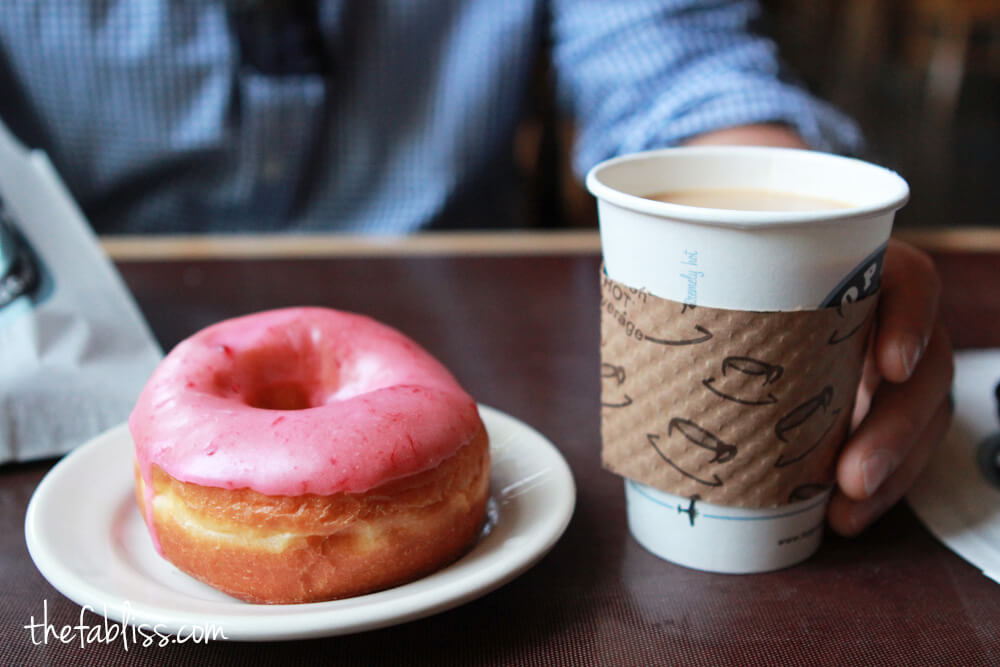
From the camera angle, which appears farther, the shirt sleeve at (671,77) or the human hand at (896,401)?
the shirt sleeve at (671,77)

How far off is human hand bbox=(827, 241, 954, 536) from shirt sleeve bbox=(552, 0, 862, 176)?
58cm

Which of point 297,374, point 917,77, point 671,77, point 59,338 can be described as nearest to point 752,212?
point 297,374

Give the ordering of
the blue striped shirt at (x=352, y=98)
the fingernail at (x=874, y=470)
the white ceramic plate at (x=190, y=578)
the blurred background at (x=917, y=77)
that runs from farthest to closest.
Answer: the blurred background at (x=917, y=77)
the blue striped shirt at (x=352, y=98)
the fingernail at (x=874, y=470)
the white ceramic plate at (x=190, y=578)

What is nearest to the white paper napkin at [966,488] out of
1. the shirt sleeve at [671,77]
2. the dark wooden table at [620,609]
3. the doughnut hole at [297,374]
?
the dark wooden table at [620,609]

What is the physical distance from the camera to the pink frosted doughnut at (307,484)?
16.4 inches

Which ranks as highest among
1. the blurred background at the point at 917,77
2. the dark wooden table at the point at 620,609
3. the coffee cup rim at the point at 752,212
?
the coffee cup rim at the point at 752,212

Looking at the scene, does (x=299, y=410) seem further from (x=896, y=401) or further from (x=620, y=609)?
(x=896, y=401)

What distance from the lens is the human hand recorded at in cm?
50

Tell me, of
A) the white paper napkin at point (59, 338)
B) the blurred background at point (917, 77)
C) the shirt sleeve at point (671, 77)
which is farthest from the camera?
the blurred background at point (917, 77)

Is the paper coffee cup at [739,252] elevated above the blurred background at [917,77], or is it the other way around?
the paper coffee cup at [739,252]

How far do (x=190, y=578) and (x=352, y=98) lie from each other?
104cm

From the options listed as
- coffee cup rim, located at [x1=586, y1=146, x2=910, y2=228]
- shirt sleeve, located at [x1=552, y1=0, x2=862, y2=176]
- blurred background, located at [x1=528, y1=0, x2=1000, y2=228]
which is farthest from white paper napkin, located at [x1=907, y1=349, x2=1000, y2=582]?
blurred background, located at [x1=528, y1=0, x2=1000, y2=228]

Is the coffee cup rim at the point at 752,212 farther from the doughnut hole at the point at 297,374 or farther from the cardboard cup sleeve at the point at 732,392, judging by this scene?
the doughnut hole at the point at 297,374

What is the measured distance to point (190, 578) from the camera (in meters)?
0.46
